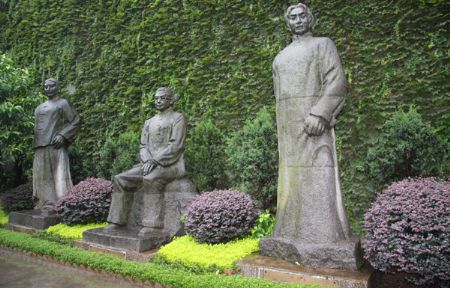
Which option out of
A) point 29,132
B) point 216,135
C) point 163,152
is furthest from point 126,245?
point 29,132

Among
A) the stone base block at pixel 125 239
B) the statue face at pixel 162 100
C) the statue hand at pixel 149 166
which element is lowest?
the stone base block at pixel 125 239

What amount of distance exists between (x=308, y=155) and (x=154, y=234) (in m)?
2.77

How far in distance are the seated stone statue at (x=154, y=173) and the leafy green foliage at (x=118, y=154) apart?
2474 mm

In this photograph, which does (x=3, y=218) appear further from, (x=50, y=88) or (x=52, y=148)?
(x=50, y=88)

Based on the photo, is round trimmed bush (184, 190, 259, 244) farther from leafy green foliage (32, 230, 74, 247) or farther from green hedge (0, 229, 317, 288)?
leafy green foliage (32, 230, 74, 247)

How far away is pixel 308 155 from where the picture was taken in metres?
4.59

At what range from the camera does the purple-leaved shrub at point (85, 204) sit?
710cm

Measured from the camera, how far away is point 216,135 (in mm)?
8211

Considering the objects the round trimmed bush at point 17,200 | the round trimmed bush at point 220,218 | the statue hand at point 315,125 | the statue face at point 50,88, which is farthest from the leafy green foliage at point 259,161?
the round trimmed bush at point 17,200

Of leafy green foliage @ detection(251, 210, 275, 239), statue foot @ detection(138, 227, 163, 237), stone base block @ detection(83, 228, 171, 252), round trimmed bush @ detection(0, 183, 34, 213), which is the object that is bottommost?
stone base block @ detection(83, 228, 171, 252)

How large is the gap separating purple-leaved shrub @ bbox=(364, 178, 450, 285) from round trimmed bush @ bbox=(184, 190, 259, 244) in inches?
68.8

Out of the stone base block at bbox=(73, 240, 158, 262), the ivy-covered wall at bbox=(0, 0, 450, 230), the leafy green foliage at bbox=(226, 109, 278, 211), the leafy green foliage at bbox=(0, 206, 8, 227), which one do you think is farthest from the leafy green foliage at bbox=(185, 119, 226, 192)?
the leafy green foliage at bbox=(0, 206, 8, 227)

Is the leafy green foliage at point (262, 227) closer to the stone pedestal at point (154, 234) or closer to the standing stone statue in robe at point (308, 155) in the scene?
the standing stone statue in robe at point (308, 155)

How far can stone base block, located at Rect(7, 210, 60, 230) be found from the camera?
7438mm
